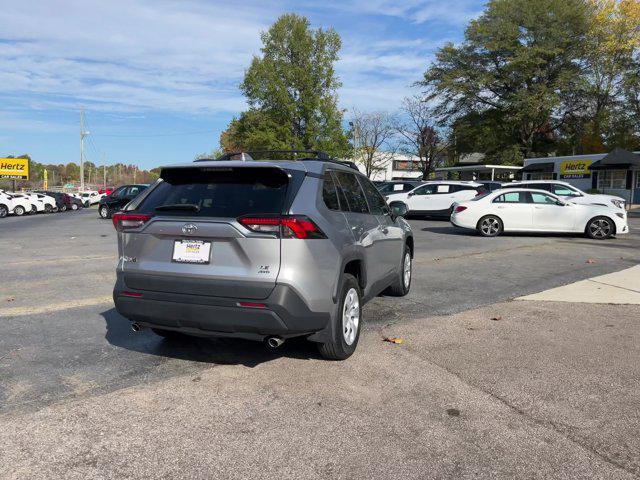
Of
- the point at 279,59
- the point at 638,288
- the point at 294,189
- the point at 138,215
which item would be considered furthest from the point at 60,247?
the point at 279,59

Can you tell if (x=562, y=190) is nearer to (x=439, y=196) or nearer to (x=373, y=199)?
(x=439, y=196)

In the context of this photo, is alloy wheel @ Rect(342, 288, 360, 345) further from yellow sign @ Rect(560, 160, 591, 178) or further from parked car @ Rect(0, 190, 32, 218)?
yellow sign @ Rect(560, 160, 591, 178)

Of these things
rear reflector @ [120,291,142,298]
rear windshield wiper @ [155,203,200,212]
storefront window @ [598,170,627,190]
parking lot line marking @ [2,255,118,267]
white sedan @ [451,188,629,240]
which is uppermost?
storefront window @ [598,170,627,190]

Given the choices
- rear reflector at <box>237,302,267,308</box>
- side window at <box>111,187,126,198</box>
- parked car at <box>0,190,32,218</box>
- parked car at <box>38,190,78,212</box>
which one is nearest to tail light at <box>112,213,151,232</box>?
rear reflector at <box>237,302,267,308</box>

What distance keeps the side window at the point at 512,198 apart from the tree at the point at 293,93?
3204 cm

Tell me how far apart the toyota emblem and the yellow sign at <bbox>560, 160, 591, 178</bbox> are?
37821 mm

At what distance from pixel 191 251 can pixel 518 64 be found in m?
45.2

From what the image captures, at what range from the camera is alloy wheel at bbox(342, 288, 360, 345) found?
4586 mm

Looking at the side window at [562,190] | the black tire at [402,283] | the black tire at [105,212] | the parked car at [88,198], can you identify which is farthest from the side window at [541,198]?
the parked car at [88,198]

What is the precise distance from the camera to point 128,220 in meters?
4.32

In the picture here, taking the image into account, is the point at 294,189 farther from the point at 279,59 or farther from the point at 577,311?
the point at 279,59

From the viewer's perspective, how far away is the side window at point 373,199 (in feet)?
19.2

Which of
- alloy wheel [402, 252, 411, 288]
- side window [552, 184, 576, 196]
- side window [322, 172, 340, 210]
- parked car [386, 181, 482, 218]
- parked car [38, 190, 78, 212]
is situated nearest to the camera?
side window [322, 172, 340, 210]

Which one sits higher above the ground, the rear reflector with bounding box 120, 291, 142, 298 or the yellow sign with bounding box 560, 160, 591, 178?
the yellow sign with bounding box 560, 160, 591, 178
